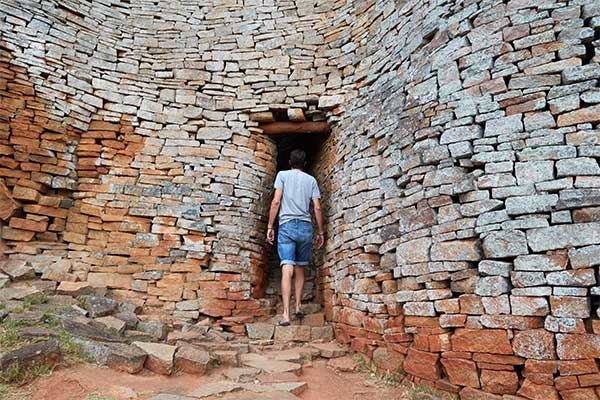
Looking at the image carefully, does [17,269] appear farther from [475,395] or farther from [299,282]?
[475,395]

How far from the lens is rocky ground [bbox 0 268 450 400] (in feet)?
9.86

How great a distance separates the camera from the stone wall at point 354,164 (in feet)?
9.94

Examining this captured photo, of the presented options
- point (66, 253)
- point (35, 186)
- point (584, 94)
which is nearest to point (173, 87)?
point (35, 186)

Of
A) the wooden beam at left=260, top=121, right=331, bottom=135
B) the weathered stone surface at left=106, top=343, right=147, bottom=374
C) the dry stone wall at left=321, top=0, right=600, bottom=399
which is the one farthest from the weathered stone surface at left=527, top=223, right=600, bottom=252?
A: the wooden beam at left=260, top=121, right=331, bottom=135

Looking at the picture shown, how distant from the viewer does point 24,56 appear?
5.06 meters

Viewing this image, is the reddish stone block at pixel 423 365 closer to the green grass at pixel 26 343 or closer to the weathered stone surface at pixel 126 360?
the weathered stone surface at pixel 126 360

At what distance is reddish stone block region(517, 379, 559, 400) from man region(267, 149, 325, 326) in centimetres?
254

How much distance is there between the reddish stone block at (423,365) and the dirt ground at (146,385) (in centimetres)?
18

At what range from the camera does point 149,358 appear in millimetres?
3445

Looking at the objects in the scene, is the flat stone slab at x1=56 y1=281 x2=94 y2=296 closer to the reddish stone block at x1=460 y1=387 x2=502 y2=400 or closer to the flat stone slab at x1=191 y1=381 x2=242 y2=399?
the flat stone slab at x1=191 y1=381 x2=242 y2=399

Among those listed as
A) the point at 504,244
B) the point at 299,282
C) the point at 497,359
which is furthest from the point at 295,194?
Answer: the point at 497,359

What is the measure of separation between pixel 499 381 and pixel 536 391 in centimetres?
23

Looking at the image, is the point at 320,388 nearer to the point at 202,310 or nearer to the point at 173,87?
the point at 202,310

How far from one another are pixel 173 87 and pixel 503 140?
417cm
